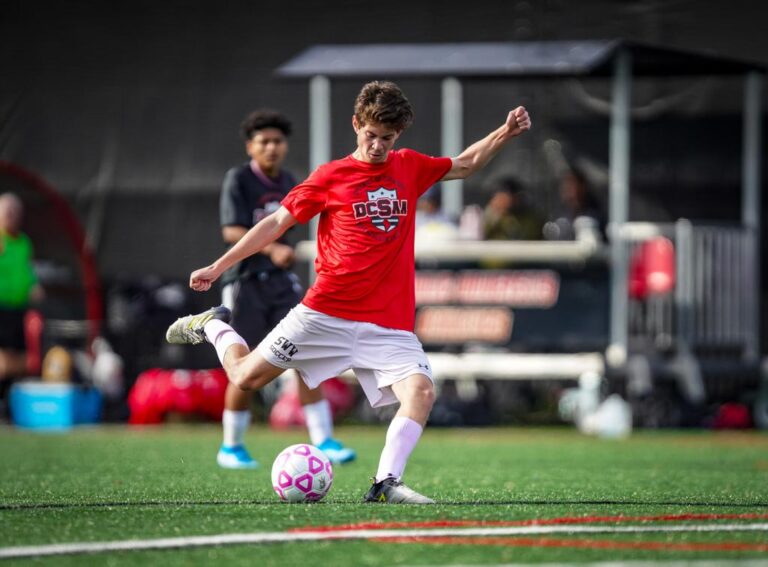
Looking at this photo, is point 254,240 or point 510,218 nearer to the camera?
point 254,240

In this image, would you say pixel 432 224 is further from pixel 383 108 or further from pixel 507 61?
pixel 383 108

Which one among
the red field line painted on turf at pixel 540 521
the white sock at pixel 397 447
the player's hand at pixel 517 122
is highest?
the player's hand at pixel 517 122

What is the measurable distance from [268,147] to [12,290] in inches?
294

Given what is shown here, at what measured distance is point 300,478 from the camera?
6730 millimetres

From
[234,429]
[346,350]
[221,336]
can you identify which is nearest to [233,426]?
[234,429]

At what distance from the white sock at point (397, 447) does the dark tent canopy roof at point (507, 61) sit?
9252mm

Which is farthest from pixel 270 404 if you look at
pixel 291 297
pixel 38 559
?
pixel 38 559

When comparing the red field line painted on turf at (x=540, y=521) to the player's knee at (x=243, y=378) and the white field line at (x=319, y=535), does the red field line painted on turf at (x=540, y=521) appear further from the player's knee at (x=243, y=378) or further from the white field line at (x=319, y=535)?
the player's knee at (x=243, y=378)

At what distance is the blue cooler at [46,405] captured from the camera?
15703 millimetres

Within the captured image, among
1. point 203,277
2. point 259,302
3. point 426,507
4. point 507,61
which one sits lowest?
point 426,507

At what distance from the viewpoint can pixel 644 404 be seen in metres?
15.4

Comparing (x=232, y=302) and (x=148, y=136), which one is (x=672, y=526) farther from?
(x=148, y=136)

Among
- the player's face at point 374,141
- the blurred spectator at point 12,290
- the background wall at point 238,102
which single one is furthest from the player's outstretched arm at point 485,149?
the background wall at point 238,102

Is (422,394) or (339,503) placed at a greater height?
(422,394)
